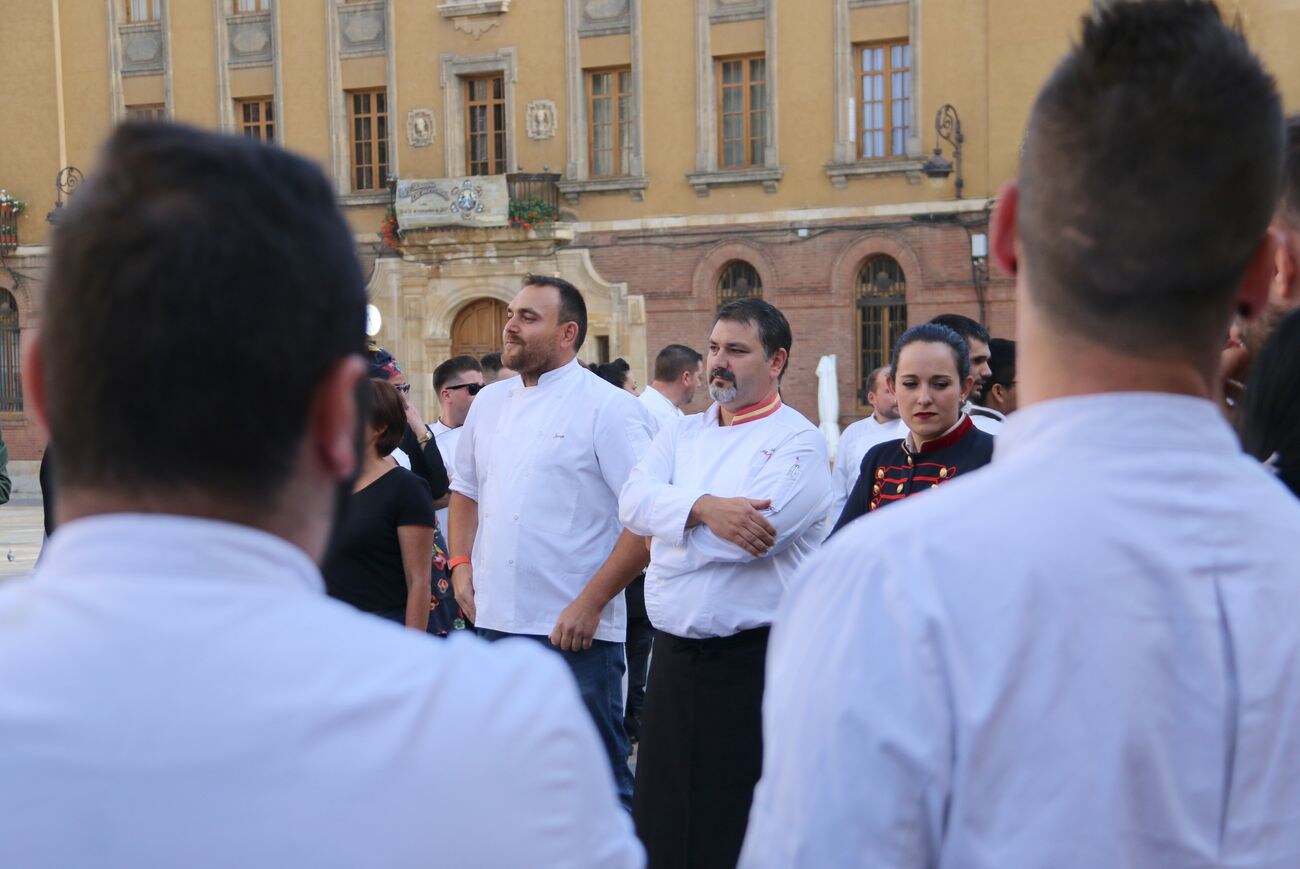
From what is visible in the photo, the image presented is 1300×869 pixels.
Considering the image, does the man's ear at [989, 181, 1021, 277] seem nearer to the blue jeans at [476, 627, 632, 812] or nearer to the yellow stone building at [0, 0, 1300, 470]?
the blue jeans at [476, 627, 632, 812]

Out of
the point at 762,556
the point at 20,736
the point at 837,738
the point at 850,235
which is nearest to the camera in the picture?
the point at 20,736

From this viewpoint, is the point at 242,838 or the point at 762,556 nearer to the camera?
the point at 242,838

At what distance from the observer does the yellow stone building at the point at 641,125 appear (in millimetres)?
24156

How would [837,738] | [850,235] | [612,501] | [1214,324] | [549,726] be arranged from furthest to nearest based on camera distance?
[850,235], [612,501], [1214,324], [837,738], [549,726]

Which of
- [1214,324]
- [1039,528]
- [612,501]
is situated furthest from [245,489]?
[612,501]

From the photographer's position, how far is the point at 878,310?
25.1 metres

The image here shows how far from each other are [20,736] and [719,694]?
12.3 feet

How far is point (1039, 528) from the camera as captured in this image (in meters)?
1.45

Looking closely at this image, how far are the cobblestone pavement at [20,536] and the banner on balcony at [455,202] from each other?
8.67 m

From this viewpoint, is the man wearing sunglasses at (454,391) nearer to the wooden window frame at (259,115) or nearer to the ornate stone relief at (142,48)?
the wooden window frame at (259,115)

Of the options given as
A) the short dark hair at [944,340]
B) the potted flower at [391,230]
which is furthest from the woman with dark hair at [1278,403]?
the potted flower at [391,230]

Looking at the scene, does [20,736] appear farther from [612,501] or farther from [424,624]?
[612,501]

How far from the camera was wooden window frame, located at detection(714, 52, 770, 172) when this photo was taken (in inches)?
1001

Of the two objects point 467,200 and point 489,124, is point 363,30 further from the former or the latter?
point 467,200
